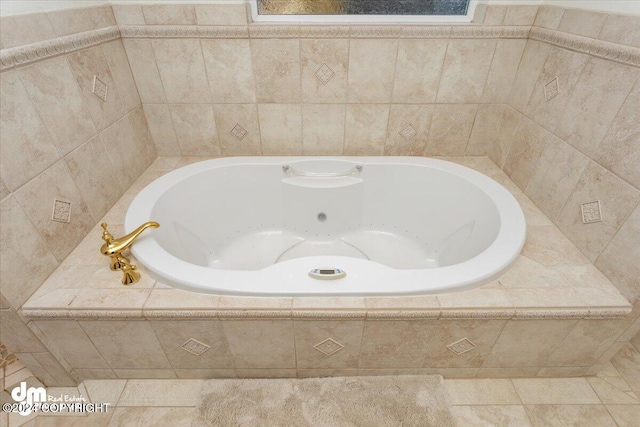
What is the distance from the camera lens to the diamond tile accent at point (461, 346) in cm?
92

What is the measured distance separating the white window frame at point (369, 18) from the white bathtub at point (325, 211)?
58 centimetres

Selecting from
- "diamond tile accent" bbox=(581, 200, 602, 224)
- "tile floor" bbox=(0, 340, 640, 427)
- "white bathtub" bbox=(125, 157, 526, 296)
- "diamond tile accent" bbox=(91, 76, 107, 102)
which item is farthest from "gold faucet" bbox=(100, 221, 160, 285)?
"diamond tile accent" bbox=(581, 200, 602, 224)

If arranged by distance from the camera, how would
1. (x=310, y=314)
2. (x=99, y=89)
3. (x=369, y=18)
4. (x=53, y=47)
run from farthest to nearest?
1. (x=369, y=18)
2. (x=99, y=89)
3. (x=53, y=47)
4. (x=310, y=314)

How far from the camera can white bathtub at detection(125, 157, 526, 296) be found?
122cm

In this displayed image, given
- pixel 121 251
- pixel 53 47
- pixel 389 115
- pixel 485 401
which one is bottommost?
pixel 485 401

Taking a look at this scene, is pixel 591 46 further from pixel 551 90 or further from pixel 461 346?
pixel 461 346

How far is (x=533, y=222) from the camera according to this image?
3.75ft

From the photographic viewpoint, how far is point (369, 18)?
1.27 m

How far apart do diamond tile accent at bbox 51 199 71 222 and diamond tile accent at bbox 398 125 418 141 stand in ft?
4.55

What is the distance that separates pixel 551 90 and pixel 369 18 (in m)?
0.78

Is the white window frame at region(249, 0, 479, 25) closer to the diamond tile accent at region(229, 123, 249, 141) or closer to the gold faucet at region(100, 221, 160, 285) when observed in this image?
the diamond tile accent at region(229, 123, 249, 141)

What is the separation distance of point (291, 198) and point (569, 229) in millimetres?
1128

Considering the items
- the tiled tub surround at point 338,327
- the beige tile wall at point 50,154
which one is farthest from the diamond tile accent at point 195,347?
the beige tile wall at point 50,154

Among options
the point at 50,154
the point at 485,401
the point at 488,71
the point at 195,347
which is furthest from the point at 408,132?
the point at 50,154
